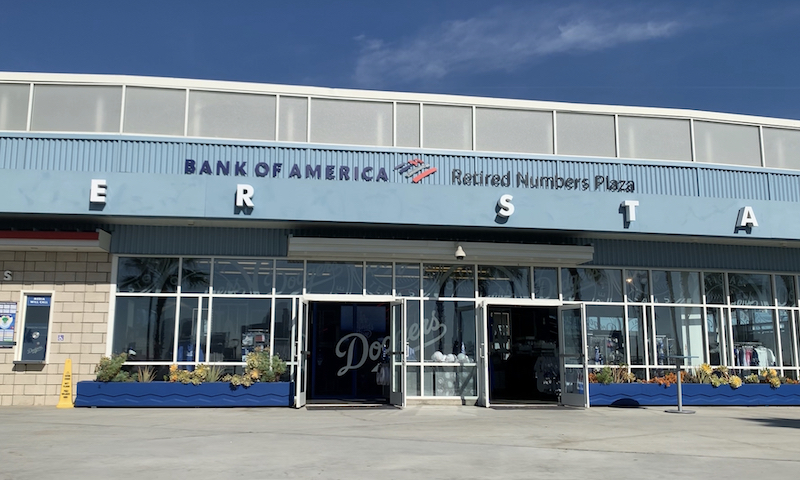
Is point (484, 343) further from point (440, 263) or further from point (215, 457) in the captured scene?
point (215, 457)

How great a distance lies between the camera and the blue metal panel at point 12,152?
16.6 m

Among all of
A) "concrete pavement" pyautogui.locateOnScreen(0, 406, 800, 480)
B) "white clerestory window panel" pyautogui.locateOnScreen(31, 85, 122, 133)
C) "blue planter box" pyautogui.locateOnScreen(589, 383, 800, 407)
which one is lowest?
"concrete pavement" pyautogui.locateOnScreen(0, 406, 800, 480)

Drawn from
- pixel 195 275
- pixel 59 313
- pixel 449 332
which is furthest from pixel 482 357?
pixel 59 313

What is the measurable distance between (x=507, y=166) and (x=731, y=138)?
6.37 metres

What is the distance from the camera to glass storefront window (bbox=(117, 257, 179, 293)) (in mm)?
17062

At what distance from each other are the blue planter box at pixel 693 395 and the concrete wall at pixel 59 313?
11.3m

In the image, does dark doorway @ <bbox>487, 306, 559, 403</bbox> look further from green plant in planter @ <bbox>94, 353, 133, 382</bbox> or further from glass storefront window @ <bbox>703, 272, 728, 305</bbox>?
green plant in planter @ <bbox>94, 353, 133, 382</bbox>

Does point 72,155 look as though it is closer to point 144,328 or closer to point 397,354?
point 144,328

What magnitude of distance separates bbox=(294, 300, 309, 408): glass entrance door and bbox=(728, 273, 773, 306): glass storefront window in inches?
429

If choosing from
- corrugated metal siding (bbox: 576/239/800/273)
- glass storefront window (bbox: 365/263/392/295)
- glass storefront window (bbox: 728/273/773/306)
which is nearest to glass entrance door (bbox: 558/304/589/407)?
corrugated metal siding (bbox: 576/239/800/273)

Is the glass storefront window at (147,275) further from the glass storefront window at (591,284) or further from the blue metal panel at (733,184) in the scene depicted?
the blue metal panel at (733,184)

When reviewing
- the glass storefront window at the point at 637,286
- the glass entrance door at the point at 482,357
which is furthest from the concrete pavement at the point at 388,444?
the glass storefront window at the point at 637,286

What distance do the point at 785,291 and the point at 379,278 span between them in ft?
35.3

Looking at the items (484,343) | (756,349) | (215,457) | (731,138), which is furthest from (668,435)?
(731,138)
